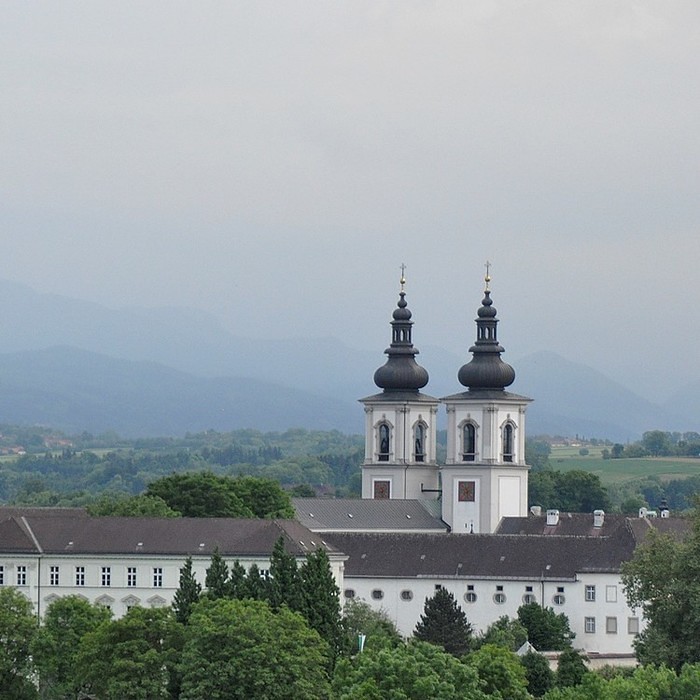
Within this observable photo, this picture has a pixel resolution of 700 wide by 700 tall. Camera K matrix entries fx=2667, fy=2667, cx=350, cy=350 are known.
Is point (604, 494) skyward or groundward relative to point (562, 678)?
skyward

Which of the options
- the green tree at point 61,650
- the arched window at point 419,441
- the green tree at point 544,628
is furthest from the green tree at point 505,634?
the arched window at point 419,441

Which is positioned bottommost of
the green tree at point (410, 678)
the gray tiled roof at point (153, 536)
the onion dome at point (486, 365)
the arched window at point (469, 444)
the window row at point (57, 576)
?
the green tree at point (410, 678)

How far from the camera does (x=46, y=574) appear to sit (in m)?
84.1

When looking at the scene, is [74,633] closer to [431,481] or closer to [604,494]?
[431,481]

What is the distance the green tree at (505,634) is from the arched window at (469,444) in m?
20.4

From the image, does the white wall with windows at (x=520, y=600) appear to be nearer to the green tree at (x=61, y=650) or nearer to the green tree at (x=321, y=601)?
the green tree at (x=321, y=601)

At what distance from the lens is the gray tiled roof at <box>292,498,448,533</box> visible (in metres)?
105

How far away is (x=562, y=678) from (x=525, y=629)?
16.6 meters

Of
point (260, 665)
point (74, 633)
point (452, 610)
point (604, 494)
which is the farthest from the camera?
point (604, 494)

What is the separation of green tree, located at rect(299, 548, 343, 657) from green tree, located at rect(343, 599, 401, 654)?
50 cm

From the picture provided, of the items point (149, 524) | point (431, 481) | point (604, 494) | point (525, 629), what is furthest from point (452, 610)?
point (604, 494)

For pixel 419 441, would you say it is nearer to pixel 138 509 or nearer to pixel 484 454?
pixel 484 454

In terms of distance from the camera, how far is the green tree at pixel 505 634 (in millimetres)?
81125

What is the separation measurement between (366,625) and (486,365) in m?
29.2
